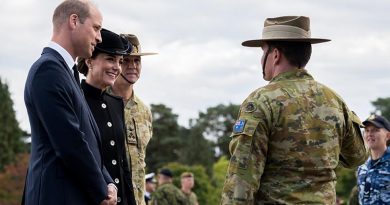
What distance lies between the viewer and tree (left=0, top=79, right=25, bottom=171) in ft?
244

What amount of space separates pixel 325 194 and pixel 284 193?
0.32 metres

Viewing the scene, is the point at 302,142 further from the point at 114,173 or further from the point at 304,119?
the point at 114,173

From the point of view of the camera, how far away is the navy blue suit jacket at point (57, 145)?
17.8 feet

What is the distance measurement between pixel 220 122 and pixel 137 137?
89726 millimetres

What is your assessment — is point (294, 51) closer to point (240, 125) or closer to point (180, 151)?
point (240, 125)

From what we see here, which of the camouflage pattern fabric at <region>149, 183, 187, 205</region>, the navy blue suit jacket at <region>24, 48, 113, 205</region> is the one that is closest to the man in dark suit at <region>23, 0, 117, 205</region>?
the navy blue suit jacket at <region>24, 48, 113, 205</region>

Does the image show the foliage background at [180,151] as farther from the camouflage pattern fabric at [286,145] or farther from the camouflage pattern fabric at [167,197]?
the camouflage pattern fabric at [286,145]

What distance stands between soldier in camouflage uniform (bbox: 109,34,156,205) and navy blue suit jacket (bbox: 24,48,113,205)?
2.27m

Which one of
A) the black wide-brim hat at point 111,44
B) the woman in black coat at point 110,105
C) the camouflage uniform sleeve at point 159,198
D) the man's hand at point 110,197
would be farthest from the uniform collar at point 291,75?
the camouflage uniform sleeve at point 159,198

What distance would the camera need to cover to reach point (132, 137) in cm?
797

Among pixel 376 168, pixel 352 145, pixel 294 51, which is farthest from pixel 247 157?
pixel 376 168

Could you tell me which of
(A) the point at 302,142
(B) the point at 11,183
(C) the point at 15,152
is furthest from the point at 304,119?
(C) the point at 15,152

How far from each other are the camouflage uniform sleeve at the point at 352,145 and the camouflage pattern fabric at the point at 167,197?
12.0 m

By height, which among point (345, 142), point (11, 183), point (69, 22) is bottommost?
point (11, 183)
